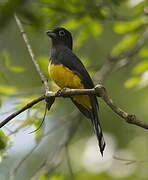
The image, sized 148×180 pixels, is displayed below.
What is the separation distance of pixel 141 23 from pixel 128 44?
29 cm

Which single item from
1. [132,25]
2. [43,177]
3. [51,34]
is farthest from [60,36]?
[43,177]

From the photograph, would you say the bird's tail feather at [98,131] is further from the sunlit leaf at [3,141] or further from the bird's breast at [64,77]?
the sunlit leaf at [3,141]

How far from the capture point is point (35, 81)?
36.6 ft

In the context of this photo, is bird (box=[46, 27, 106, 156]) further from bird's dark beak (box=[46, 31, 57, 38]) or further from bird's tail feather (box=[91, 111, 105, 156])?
bird's dark beak (box=[46, 31, 57, 38])

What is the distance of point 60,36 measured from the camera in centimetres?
606

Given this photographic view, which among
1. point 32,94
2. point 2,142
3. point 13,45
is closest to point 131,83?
point 32,94

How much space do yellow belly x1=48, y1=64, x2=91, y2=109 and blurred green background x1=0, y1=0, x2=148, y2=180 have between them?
26cm

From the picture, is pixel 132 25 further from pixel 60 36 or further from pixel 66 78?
pixel 66 78

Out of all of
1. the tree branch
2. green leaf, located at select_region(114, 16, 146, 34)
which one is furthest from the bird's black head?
the tree branch

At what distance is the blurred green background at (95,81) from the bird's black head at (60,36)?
10 cm

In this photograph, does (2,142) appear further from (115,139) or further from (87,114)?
(115,139)

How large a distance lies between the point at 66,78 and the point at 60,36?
0.99 metres

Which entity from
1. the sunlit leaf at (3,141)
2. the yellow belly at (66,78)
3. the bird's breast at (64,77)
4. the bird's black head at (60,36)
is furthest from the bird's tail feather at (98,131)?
the bird's black head at (60,36)

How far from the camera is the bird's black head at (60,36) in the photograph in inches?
235
